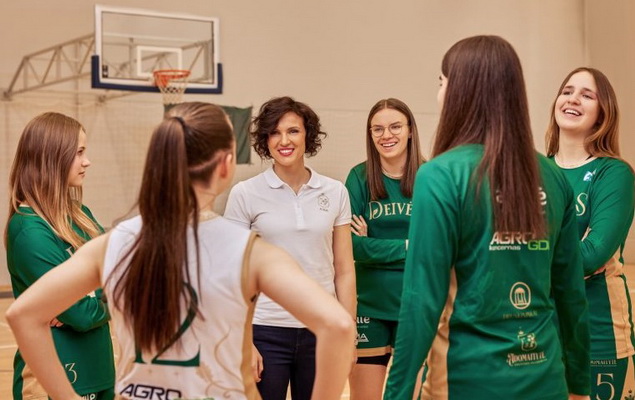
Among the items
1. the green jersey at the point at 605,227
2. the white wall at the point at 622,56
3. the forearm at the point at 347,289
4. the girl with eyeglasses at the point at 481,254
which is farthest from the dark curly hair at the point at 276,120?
the white wall at the point at 622,56

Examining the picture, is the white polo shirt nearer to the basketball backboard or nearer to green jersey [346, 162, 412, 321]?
green jersey [346, 162, 412, 321]

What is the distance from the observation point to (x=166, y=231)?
5.59ft

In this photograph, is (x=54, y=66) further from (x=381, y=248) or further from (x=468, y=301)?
(x=468, y=301)

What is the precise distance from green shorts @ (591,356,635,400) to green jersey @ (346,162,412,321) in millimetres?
935

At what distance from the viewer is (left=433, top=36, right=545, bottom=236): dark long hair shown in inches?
76.1

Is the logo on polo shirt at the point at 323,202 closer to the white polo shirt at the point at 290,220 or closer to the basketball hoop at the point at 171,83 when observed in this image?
the white polo shirt at the point at 290,220

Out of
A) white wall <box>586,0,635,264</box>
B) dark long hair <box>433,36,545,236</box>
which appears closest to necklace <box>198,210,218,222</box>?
dark long hair <box>433,36,545,236</box>

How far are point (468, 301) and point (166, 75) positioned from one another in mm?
8960

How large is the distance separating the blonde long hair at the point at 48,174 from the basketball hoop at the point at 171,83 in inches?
301

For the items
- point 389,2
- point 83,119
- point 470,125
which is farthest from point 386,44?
point 470,125

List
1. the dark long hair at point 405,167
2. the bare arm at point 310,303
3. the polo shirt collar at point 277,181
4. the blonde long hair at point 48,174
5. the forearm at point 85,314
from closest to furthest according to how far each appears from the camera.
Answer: the bare arm at point 310,303 → the forearm at point 85,314 → the blonde long hair at point 48,174 → the polo shirt collar at point 277,181 → the dark long hair at point 405,167

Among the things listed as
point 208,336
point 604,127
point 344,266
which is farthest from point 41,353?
point 604,127

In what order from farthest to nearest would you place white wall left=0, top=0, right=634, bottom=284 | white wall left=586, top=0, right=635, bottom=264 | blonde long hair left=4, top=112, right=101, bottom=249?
white wall left=586, top=0, right=635, bottom=264
white wall left=0, top=0, right=634, bottom=284
blonde long hair left=4, top=112, right=101, bottom=249

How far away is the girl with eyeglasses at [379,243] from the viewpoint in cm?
356
